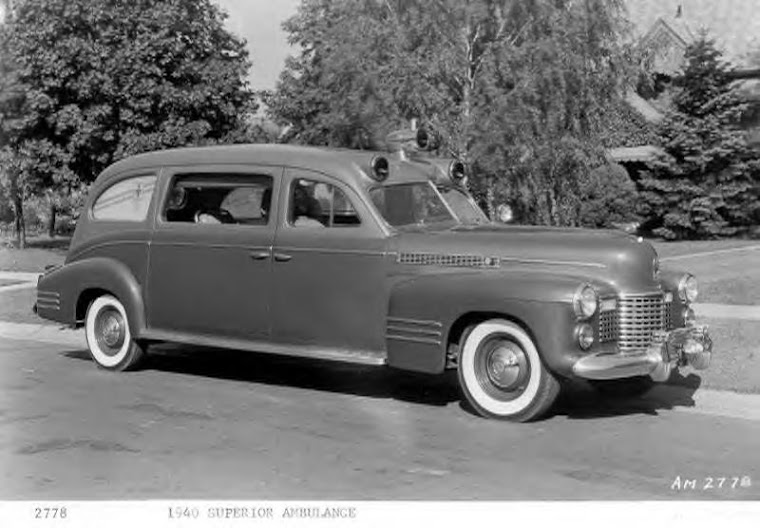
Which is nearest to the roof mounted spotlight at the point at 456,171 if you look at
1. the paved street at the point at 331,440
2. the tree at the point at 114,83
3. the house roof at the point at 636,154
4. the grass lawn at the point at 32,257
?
the paved street at the point at 331,440

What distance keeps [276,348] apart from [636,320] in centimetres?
211

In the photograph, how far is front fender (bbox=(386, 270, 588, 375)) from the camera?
4.89 m

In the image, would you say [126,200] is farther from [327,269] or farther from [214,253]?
[327,269]

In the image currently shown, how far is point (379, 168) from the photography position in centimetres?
580

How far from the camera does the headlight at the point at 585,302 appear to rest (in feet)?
15.9

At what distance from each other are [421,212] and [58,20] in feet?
20.3

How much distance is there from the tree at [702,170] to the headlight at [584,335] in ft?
36.3

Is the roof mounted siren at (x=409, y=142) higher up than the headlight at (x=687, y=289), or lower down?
higher up

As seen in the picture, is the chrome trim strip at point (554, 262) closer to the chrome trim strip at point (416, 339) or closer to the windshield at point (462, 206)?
the chrome trim strip at point (416, 339)

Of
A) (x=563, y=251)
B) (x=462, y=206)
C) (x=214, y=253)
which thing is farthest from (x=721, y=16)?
(x=214, y=253)

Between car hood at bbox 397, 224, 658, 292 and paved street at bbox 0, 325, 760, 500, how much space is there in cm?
77

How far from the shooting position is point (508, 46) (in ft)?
33.6
